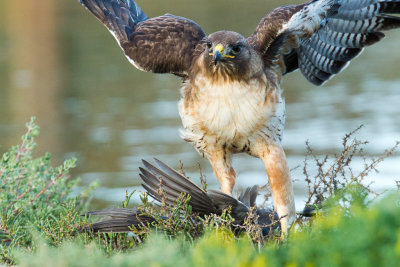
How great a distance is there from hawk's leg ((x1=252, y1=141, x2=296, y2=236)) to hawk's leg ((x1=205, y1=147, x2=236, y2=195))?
0.27 m

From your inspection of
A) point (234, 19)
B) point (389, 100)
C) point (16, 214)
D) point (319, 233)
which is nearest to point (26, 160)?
point (16, 214)

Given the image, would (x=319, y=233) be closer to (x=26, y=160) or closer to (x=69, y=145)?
(x=26, y=160)

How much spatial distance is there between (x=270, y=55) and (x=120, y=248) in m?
2.04

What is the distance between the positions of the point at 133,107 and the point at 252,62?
401 inches

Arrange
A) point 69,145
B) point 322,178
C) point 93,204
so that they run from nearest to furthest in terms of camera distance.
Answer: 1. point 322,178
2. point 93,204
3. point 69,145

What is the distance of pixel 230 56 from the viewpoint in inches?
213

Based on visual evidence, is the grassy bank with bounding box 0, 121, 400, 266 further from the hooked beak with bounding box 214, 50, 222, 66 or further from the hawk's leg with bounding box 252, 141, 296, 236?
the hooked beak with bounding box 214, 50, 222, 66

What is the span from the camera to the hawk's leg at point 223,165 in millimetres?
5848

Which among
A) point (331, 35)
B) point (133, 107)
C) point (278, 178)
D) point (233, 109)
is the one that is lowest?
point (278, 178)

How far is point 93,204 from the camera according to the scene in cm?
1004

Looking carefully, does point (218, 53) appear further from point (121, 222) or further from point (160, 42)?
point (121, 222)

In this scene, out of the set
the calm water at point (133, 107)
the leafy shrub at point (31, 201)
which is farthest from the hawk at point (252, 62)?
the calm water at point (133, 107)

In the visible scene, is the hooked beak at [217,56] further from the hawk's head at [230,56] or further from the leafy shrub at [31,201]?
the leafy shrub at [31,201]

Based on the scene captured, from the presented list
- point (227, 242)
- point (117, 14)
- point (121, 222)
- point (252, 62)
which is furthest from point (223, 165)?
point (227, 242)
